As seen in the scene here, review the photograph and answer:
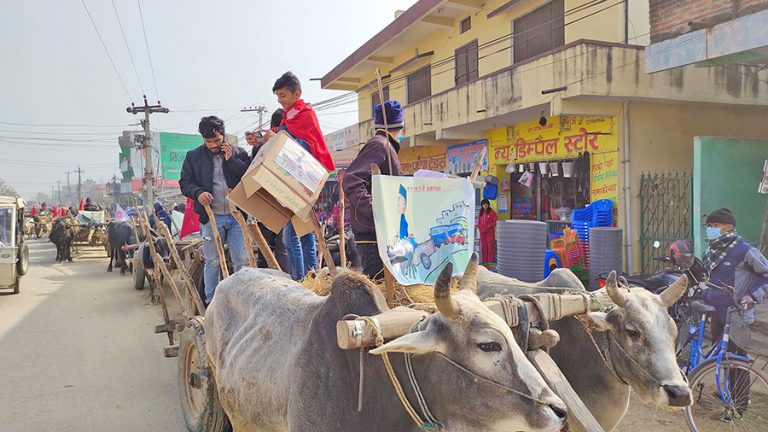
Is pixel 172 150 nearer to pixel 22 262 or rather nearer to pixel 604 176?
pixel 22 262

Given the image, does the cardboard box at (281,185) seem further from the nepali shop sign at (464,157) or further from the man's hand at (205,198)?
the nepali shop sign at (464,157)

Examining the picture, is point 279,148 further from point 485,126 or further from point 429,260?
point 485,126

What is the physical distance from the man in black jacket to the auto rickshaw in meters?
7.69

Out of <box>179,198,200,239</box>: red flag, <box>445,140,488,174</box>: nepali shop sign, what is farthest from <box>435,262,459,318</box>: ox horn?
<box>445,140,488,174</box>: nepali shop sign

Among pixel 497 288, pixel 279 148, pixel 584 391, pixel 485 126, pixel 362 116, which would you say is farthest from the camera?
pixel 362 116

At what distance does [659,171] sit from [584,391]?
849 cm

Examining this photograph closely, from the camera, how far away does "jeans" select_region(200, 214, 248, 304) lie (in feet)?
15.9

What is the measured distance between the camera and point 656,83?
9.44 metres

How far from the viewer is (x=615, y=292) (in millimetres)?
2766

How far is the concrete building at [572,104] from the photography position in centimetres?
947

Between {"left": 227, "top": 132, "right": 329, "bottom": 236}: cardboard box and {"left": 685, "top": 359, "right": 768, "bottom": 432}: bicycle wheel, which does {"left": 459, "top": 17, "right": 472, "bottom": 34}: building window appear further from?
{"left": 227, "top": 132, "right": 329, "bottom": 236}: cardboard box

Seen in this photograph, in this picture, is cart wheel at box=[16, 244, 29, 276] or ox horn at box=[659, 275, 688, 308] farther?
cart wheel at box=[16, 244, 29, 276]

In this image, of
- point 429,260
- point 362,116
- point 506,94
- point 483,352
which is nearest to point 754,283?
point 429,260

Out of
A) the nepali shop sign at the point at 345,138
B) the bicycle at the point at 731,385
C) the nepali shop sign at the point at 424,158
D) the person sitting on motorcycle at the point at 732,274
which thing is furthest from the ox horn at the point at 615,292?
the nepali shop sign at the point at 345,138
